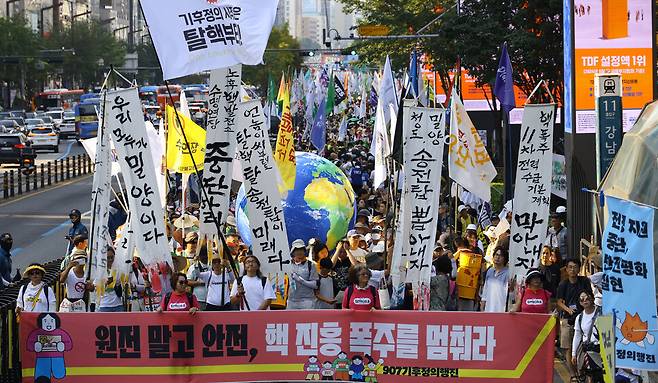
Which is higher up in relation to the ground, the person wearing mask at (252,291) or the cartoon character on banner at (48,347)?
the person wearing mask at (252,291)

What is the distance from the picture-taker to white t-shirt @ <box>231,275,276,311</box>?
13781mm

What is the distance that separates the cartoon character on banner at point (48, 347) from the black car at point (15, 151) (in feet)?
127

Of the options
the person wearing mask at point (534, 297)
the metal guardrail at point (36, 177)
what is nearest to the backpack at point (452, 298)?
the person wearing mask at point (534, 297)

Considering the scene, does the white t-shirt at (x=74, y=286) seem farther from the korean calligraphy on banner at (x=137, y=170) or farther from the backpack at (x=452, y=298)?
the backpack at (x=452, y=298)

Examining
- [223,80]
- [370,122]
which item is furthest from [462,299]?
[370,122]

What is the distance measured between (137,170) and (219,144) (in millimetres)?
1040

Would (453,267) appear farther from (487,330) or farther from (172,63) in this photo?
(172,63)

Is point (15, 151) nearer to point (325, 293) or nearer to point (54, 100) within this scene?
point (325, 293)

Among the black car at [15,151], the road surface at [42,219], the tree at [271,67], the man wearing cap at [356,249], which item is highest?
the tree at [271,67]

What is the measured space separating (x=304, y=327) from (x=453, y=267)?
343 centimetres

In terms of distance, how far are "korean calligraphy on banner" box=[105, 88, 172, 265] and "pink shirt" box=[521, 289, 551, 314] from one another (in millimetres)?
3586

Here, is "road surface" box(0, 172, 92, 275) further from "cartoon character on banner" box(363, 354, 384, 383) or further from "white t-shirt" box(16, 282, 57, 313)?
"cartoon character on banner" box(363, 354, 384, 383)

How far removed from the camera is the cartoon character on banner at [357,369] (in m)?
12.9

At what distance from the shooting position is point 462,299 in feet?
50.4
